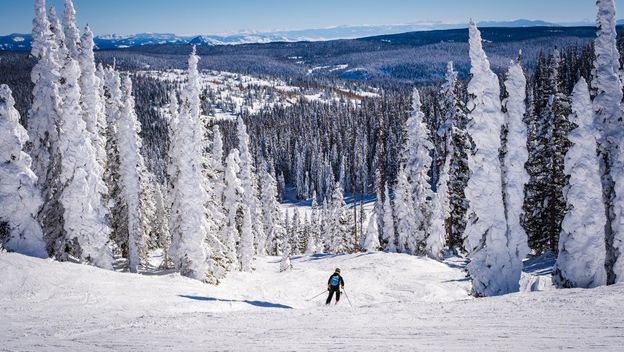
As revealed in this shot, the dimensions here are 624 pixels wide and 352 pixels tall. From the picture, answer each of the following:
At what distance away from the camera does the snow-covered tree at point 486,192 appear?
17859 mm

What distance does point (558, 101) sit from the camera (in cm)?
3416

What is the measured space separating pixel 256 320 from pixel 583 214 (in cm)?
1268

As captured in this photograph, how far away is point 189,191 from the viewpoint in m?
25.9

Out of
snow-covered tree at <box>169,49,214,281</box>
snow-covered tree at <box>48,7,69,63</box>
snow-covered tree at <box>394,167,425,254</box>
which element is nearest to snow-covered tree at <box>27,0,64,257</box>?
snow-covered tree at <box>48,7,69,63</box>

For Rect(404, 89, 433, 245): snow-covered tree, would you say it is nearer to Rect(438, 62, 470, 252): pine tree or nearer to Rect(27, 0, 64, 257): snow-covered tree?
Rect(438, 62, 470, 252): pine tree

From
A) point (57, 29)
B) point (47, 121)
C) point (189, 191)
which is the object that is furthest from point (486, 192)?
point (57, 29)

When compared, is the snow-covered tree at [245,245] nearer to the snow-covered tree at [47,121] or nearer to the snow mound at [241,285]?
the snow mound at [241,285]

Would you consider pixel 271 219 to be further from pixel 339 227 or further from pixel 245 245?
pixel 245 245

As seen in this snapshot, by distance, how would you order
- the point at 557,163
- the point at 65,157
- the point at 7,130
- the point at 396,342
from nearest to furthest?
the point at 396,342 < the point at 7,130 < the point at 65,157 < the point at 557,163

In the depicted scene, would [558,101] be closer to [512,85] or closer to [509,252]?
[512,85]

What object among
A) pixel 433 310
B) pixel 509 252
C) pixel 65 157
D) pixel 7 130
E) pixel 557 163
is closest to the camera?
pixel 433 310

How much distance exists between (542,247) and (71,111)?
34.8 m

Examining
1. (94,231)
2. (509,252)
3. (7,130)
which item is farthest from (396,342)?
(7,130)

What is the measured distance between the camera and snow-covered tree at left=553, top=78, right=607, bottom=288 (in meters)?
15.7
